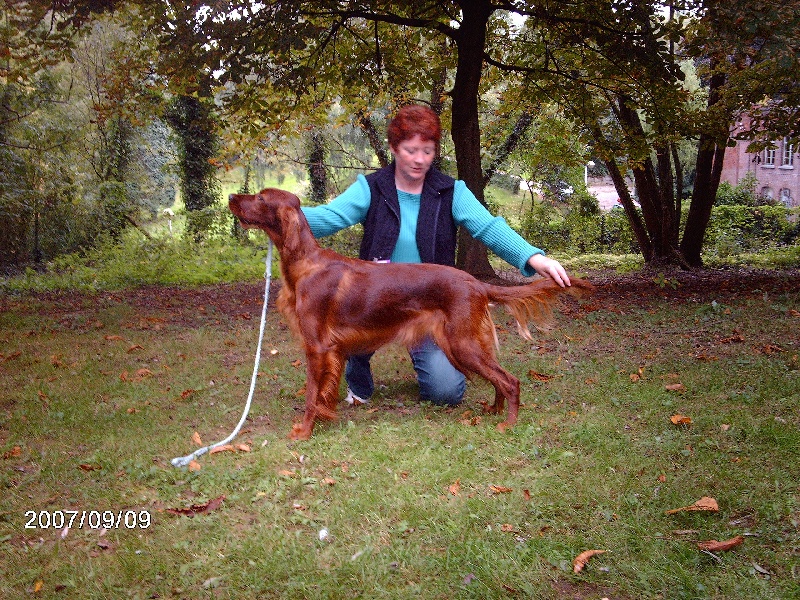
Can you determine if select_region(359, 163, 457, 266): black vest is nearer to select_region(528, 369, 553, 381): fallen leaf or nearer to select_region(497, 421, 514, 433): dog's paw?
select_region(497, 421, 514, 433): dog's paw

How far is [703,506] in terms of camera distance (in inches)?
113

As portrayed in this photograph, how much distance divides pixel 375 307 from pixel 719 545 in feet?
7.00

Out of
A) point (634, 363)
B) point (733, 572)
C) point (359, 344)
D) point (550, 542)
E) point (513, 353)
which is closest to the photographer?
point (733, 572)

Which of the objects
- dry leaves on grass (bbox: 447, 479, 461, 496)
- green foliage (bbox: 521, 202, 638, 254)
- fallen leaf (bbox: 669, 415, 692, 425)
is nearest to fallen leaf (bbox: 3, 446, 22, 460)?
dry leaves on grass (bbox: 447, 479, 461, 496)

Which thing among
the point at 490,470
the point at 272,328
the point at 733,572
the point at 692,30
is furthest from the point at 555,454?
the point at 692,30

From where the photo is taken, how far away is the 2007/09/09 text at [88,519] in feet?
10.0

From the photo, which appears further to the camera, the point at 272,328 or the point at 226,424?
the point at 272,328

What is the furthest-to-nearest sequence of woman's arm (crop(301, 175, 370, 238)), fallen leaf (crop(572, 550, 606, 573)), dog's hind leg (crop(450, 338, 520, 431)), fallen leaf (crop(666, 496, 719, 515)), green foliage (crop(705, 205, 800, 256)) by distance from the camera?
green foliage (crop(705, 205, 800, 256)), woman's arm (crop(301, 175, 370, 238)), dog's hind leg (crop(450, 338, 520, 431)), fallen leaf (crop(666, 496, 719, 515)), fallen leaf (crop(572, 550, 606, 573))

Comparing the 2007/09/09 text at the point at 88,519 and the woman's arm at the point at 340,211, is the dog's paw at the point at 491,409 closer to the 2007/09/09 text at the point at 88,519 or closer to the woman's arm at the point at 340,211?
the woman's arm at the point at 340,211

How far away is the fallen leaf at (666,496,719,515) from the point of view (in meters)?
2.86

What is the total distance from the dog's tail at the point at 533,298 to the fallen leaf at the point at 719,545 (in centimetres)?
155

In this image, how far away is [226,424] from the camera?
4.43m

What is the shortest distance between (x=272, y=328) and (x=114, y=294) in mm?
4428

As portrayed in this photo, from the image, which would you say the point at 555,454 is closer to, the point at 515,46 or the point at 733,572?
the point at 733,572
